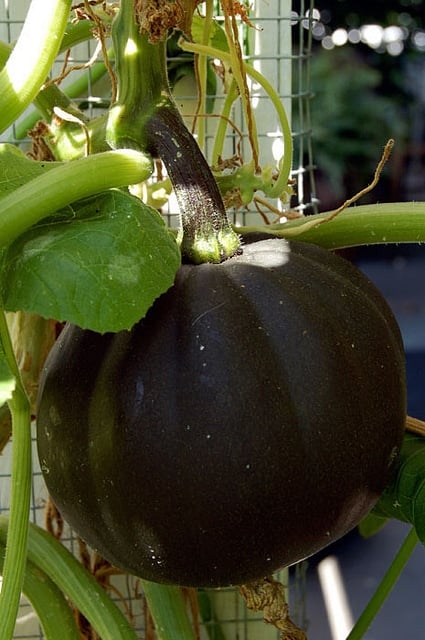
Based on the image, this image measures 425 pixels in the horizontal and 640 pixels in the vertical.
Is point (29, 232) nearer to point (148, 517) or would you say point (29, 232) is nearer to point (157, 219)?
point (157, 219)

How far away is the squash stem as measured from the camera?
602mm

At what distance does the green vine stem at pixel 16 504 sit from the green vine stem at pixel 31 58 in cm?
12

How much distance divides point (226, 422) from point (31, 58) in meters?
0.24

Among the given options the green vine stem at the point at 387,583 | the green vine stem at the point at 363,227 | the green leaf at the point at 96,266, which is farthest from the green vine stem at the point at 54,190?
the green vine stem at the point at 387,583

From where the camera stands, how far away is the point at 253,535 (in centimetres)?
54

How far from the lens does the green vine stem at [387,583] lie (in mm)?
789

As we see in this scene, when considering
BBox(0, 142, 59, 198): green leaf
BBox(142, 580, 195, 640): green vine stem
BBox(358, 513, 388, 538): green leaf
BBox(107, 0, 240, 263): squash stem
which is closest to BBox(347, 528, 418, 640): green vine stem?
BBox(358, 513, 388, 538): green leaf

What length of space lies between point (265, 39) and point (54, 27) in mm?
492

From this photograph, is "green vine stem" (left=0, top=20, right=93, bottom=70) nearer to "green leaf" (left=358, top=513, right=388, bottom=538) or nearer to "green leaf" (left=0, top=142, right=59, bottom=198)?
"green leaf" (left=0, top=142, right=59, bottom=198)

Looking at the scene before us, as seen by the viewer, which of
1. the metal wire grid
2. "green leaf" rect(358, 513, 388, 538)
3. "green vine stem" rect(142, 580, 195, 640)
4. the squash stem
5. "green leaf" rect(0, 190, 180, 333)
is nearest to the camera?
"green leaf" rect(0, 190, 180, 333)

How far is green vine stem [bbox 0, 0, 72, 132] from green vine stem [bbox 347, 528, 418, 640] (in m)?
0.48

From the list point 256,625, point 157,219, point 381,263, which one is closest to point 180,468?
point 157,219

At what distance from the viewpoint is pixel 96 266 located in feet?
1.62

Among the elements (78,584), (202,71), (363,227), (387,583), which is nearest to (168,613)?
(78,584)
